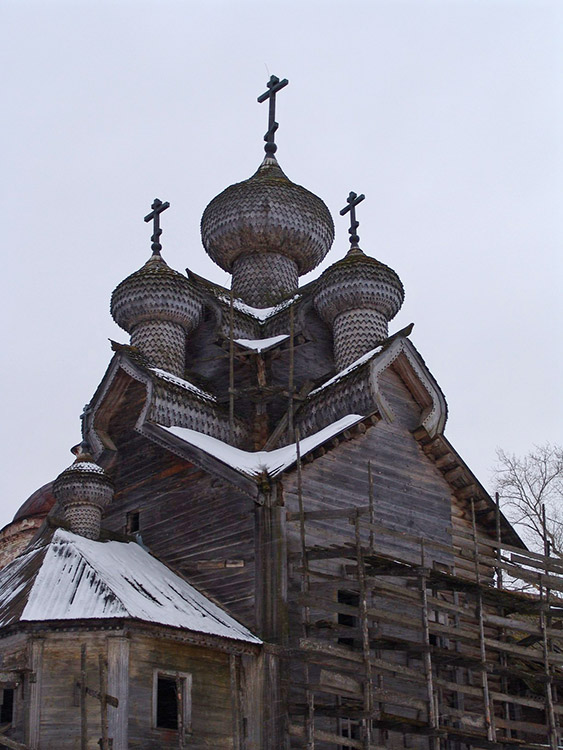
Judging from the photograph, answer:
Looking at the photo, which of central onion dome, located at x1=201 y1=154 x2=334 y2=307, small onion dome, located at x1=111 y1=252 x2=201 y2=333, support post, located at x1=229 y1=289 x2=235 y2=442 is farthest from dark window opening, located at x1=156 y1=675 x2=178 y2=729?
central onion dome, located at x1=201 y1=154 x2=334 y2=307

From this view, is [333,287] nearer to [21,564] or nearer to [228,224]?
[228,224]

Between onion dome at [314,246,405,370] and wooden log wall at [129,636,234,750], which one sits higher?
onion dome at [314,246,405,370]

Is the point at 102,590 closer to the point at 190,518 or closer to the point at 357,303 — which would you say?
the point at 190,518

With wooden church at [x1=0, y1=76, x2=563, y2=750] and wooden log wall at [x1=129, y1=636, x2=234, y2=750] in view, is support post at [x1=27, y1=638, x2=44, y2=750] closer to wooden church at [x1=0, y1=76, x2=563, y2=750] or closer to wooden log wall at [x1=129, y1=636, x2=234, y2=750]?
wooden church at [x1=0, y1=76, x2=563, y2=750]

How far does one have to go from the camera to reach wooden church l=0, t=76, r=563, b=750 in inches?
754

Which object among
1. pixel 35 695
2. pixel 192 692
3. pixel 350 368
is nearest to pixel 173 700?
pixel 192 692

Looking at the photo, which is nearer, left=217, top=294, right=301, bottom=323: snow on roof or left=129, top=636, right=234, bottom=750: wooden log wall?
left=129, top=636, right=234, bottom=750: wooden log wall

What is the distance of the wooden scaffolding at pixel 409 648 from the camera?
20016 millimetres

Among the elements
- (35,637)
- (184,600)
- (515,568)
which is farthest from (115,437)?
(515,568)

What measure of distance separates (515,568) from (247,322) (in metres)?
8.93

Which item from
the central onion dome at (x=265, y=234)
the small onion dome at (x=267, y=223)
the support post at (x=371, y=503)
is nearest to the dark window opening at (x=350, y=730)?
the support post at (x=371, y=503)

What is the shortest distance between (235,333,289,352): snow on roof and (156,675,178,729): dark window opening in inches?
353

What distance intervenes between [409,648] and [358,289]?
9236mm

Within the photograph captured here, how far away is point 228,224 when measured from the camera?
3028 cm
